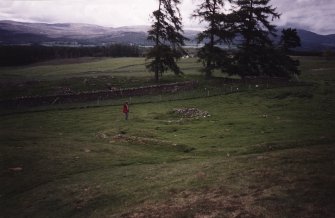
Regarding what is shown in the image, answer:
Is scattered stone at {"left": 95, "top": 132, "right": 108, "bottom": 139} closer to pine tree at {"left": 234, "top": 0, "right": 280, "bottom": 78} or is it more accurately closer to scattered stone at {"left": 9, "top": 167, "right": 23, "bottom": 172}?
scattered stone at {"left": 9, "top": 167, "right": 23, "bottom": 172}

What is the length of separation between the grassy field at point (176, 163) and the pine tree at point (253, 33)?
20.4 meters

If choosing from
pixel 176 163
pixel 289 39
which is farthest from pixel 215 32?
pixel 176 163

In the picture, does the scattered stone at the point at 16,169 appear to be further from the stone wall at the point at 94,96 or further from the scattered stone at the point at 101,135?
the stone wall at the point at 94,96

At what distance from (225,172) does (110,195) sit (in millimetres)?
6958

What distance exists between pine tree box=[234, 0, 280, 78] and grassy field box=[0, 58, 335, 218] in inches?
804

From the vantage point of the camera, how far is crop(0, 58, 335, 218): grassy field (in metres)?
18.0

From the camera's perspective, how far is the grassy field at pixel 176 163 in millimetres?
18016

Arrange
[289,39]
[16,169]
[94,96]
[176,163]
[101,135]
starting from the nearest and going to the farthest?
[176,163] → [16,169] → [101,135] → [94,96] → [289,39]

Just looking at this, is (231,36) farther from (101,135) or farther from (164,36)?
(101,135)

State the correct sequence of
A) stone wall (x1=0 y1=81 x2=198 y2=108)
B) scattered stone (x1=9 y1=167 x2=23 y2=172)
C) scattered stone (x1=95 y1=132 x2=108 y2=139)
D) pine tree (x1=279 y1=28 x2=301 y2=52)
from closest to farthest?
scattered stone (x1=9 y1=167 x2=23 y2=172) → scattered stone (x1=95 y1=132 x2=108 y2=139) → stone wall (x1=0 y1=81 x2=198 y2=108) → pine tree (x1=279 y1=28 x2=301 y2=52)

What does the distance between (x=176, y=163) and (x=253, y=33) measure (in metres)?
48.2

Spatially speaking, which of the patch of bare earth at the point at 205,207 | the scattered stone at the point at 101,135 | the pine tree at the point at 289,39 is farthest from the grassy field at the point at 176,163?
the pine tree at the point at 289,39

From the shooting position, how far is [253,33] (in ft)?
228

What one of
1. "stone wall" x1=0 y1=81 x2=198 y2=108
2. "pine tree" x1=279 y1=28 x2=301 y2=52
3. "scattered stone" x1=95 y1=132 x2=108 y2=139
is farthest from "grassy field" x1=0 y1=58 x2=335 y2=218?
"pine tree" x1=279 y1=28 x2=301 y2=52
